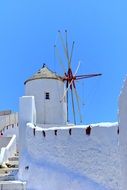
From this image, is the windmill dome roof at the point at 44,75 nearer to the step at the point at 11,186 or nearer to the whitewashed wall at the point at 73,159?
the whitewashed wall at the point at 73,159

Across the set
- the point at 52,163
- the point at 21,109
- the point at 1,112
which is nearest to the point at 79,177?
the point at 52,163

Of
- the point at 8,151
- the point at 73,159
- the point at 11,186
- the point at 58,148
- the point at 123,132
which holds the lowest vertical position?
the point at 11,186

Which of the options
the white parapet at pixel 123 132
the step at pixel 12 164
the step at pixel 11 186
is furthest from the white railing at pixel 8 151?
the white parapet at pixel 123 132

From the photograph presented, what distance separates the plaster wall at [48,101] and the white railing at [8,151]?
2511 millimetres

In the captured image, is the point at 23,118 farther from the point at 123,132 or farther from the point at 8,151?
the point at 123,132

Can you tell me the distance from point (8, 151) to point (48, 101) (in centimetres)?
371

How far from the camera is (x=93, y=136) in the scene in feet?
42.8

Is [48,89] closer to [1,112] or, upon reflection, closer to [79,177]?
[79,177]

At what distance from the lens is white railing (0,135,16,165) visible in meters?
24.5

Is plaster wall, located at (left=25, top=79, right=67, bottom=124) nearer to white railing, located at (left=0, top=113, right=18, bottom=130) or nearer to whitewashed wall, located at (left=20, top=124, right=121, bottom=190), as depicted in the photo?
whitewashed wall, located at (left=20, top=124, right=121, bottom=190)

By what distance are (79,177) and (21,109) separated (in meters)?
9.16

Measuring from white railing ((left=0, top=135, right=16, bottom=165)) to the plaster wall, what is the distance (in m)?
2.51

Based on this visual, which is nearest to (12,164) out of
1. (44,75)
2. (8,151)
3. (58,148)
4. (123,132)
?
(8,151)

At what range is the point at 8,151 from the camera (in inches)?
1042
